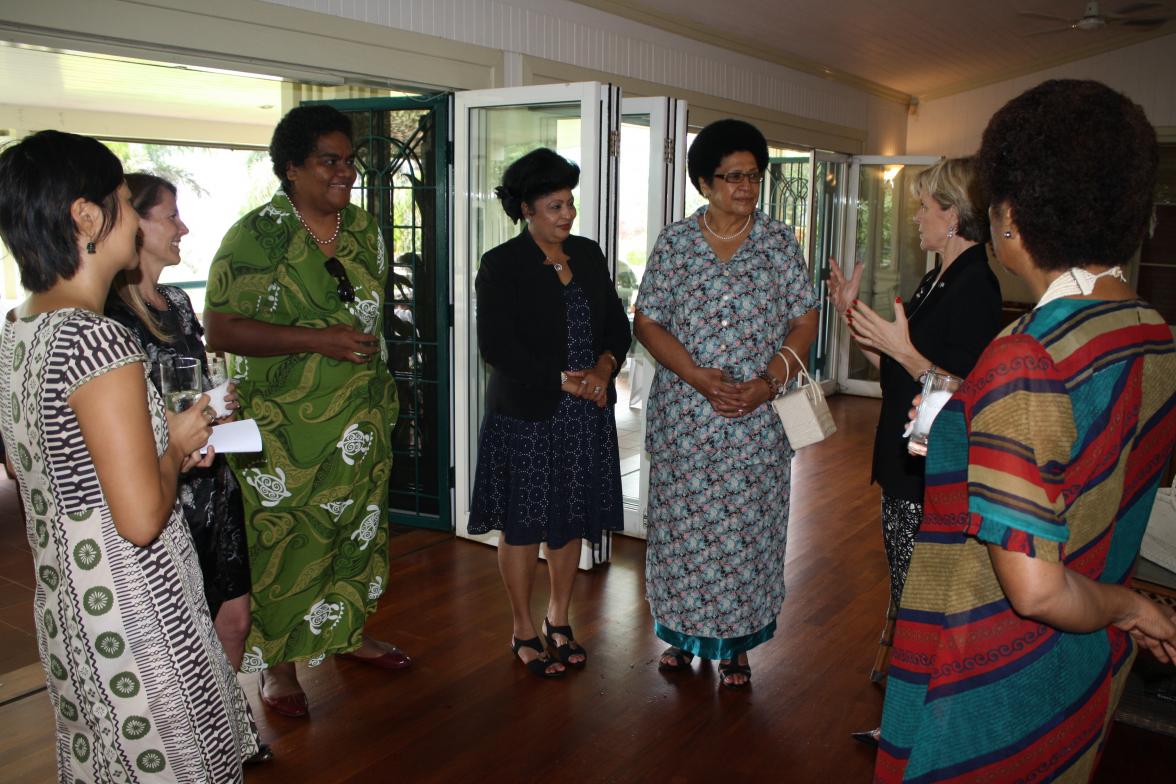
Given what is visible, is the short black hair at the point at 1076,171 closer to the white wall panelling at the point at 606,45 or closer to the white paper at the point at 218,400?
the white paper at the point at 218,400

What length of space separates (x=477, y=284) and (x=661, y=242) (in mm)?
608

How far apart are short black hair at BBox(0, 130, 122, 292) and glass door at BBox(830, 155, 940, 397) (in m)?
7.40

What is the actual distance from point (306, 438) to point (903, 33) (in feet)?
19.6

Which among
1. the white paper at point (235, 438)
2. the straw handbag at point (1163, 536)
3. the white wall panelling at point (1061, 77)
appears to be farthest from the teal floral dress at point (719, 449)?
the white wall panelling at point (1061, 77)

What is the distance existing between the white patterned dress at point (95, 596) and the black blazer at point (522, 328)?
144 centimetres

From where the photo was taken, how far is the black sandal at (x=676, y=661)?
299 cm

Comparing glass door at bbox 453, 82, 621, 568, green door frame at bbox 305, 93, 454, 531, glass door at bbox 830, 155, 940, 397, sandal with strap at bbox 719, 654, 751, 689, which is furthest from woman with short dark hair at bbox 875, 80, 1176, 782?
glass door at bbox 830, 155, 940, 397

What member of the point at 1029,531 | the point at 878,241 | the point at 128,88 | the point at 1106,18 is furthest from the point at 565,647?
the point at 128,88

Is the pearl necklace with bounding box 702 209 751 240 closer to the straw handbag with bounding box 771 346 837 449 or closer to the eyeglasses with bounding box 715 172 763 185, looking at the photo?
the eyeglasses with bounding box 715 172 763 185

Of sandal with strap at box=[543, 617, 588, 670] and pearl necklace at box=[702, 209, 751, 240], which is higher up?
pearl necklace at box=[702, 209, 751, 240]

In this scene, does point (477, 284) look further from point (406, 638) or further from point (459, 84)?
point (459, 84)

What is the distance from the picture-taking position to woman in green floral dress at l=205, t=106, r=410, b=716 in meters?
2.49

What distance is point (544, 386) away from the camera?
2.82m

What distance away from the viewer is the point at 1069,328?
1110 millimetres
